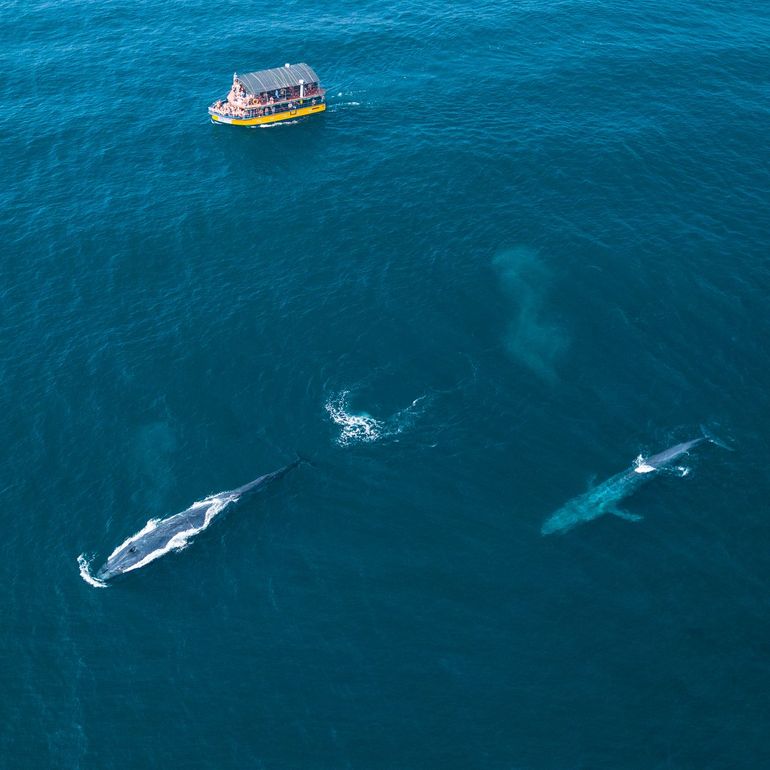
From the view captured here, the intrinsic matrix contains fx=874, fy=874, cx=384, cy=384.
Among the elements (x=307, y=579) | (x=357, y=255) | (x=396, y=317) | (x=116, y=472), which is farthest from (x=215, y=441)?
(x=357, y=255)

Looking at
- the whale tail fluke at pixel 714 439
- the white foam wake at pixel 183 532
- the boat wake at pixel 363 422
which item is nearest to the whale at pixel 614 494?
the whale tail fluke at pixel 714 439

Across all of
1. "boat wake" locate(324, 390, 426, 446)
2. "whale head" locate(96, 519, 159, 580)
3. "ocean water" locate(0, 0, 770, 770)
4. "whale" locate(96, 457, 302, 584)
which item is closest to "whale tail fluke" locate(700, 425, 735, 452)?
"ocean water" locate(0, 0, 770, 770)

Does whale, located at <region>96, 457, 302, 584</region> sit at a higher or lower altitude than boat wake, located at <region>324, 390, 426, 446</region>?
lower

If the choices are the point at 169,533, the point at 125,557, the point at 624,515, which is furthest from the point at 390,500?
the point at 125,557

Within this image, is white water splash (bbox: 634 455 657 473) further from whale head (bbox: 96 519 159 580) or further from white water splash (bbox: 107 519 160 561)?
whale head (bbox: 96 519 159 580)

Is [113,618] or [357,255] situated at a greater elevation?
[357,255]

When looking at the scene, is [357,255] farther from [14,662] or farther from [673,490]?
[14,662]
